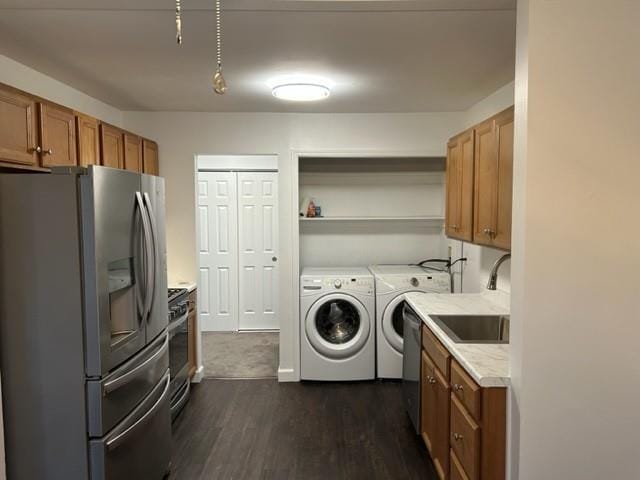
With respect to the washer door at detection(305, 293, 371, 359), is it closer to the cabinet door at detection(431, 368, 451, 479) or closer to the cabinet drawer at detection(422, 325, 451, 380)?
the cabinet drawer at detection(422, 325, 451, 380)

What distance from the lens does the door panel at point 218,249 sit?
5.23 meters

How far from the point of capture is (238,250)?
530cm

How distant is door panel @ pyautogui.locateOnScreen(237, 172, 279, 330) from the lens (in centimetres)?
523

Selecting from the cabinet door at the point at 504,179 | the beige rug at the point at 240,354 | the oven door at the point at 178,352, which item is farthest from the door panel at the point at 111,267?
the beige rug at the point at 240,354

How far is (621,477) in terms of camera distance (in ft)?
5.24

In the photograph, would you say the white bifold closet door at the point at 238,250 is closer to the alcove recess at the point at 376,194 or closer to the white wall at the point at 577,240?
the alcove recess at the point at 376,194

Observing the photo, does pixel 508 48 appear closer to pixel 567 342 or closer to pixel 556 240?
pixel 556 240

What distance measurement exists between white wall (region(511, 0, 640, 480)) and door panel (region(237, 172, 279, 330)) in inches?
153

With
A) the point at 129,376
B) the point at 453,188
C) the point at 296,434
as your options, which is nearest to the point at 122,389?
the point at 129,376

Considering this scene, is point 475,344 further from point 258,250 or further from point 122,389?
point 258,250

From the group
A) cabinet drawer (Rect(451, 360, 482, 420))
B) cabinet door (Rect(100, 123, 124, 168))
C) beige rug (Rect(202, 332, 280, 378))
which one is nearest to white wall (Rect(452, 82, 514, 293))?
cabinet drawer (Rect(451, 360, 482, 420))

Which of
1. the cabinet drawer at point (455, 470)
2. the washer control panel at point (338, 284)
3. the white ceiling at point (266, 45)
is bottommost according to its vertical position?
the cabinet drawer at point (455, 470)

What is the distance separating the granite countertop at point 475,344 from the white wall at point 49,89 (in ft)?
8.90

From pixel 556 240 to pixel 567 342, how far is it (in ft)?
1.23
